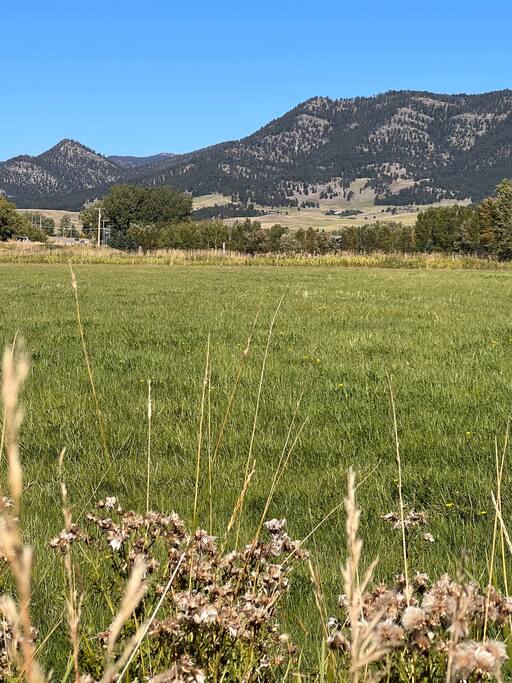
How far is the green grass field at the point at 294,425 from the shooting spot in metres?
3.40

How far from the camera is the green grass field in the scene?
3404 millimetres

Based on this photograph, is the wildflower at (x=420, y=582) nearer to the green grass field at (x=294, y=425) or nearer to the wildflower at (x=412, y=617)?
the wildflower at (x=412, y=617)

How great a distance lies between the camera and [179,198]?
4882 inches

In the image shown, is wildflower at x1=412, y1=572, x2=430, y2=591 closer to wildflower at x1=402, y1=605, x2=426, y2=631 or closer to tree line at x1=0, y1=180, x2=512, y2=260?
wildflower at x1=402, y1=605, x2=426, y2=631

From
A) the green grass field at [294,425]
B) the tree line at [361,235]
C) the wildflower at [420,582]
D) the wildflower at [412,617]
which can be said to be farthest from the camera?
the tree line at [361,235]

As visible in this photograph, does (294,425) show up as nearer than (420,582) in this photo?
No

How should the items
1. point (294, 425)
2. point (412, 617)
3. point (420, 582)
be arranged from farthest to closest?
point (294, 425) → point (420, 582) → point (412, 617)

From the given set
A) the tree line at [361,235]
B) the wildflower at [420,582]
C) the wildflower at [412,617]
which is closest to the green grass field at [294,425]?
the wildflower at [420,582]

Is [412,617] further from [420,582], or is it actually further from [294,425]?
[294,425]

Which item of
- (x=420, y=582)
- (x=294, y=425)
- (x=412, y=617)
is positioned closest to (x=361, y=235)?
(x=294, y=425)

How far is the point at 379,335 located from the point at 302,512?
6412mm

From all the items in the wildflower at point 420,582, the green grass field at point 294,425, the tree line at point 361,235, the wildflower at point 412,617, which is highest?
the tree line at point 361,235

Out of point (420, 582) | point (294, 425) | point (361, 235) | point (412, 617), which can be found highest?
point (361, 235)

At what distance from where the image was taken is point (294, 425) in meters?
5.31
